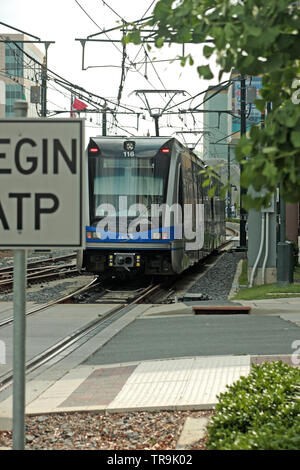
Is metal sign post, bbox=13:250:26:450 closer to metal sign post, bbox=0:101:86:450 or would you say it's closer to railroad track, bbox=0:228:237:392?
metal sign post, bbox=0:101:86:450

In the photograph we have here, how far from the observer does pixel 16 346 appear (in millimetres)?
3557

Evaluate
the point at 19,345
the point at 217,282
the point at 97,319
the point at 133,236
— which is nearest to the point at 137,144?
the point at 133,236

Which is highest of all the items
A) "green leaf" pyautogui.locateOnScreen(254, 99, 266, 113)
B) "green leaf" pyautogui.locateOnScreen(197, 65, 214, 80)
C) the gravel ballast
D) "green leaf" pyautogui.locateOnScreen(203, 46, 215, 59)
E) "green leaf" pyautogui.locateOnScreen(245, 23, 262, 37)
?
"green leaf" pyautogui.locateOnScreen(245, 23, 262, 37)

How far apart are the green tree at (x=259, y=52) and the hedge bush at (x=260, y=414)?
4.42 ft

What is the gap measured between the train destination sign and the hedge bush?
5.23 feet

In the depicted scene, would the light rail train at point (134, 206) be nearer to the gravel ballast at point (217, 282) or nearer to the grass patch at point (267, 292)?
the gravel ballast at point (217, 282)

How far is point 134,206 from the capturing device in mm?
18859

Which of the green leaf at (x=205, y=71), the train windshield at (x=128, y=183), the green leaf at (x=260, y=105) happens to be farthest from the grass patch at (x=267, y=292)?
the green leaf at (x=205, y=71)

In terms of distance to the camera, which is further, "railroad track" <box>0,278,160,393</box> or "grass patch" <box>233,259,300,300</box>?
"grass patch" <box>233,259,300,300</box>

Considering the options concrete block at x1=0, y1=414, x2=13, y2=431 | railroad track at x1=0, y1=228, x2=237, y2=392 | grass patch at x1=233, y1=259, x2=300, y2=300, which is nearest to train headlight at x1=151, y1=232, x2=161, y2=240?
railroad track at x1=0, y1=228, x2=237, y2=392

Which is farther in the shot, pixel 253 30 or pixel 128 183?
pixel 128 183

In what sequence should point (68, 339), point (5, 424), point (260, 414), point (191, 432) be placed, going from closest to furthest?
point (260, 414), point (191, 432), point (5, 424), point (68, 339)

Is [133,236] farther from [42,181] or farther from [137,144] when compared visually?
[42,181]

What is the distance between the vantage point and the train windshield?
1886 centimetres
